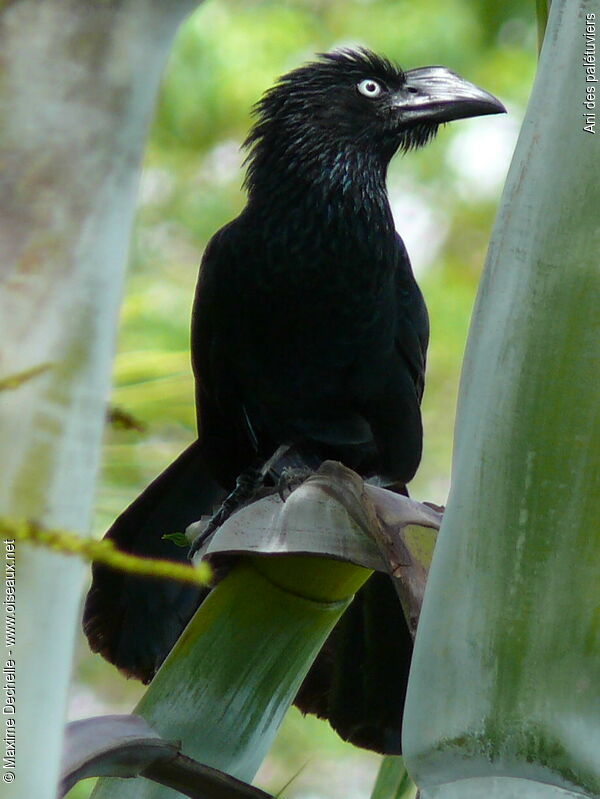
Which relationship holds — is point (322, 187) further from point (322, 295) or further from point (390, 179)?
point (390, 179)

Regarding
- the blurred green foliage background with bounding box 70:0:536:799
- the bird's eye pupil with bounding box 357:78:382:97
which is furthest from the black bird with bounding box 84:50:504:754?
the blurred green foliage background with bounding box 70:0:536:799

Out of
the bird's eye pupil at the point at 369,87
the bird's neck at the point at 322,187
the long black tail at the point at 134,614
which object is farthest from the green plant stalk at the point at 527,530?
the bird's eye pupil at the point at 369,87

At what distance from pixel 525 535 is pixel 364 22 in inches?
256

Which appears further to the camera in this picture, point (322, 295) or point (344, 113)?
point (344, 113)

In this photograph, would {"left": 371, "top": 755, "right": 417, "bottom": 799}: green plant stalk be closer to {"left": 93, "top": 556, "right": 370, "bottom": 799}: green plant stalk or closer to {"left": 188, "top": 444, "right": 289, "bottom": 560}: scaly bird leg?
{"left": 93, "top": 556, "right": 370, "bottom": 799}: green plant stalk

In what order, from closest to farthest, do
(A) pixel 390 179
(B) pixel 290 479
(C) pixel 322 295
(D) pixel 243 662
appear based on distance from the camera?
(D) pixel 243 662, (B) pixel 290 479, (C) pixel 322 295, (A) pixel 390 179

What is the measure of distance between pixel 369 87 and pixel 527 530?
1.91 meters

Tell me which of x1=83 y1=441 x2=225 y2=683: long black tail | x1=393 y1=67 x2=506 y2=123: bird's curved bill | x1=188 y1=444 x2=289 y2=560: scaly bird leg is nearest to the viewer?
x1=83 y1=441 x2=225 y2=683: long black tail

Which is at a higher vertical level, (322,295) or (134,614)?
(322,295)

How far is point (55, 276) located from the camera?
18.1 inches

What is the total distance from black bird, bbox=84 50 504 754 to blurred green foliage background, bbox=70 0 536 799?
8.33ft

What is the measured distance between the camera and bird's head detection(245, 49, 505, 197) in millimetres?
2434

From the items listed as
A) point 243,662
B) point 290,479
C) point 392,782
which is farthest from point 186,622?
point 243,662

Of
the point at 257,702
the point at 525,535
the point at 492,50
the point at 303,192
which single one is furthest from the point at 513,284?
the point at 492,50
